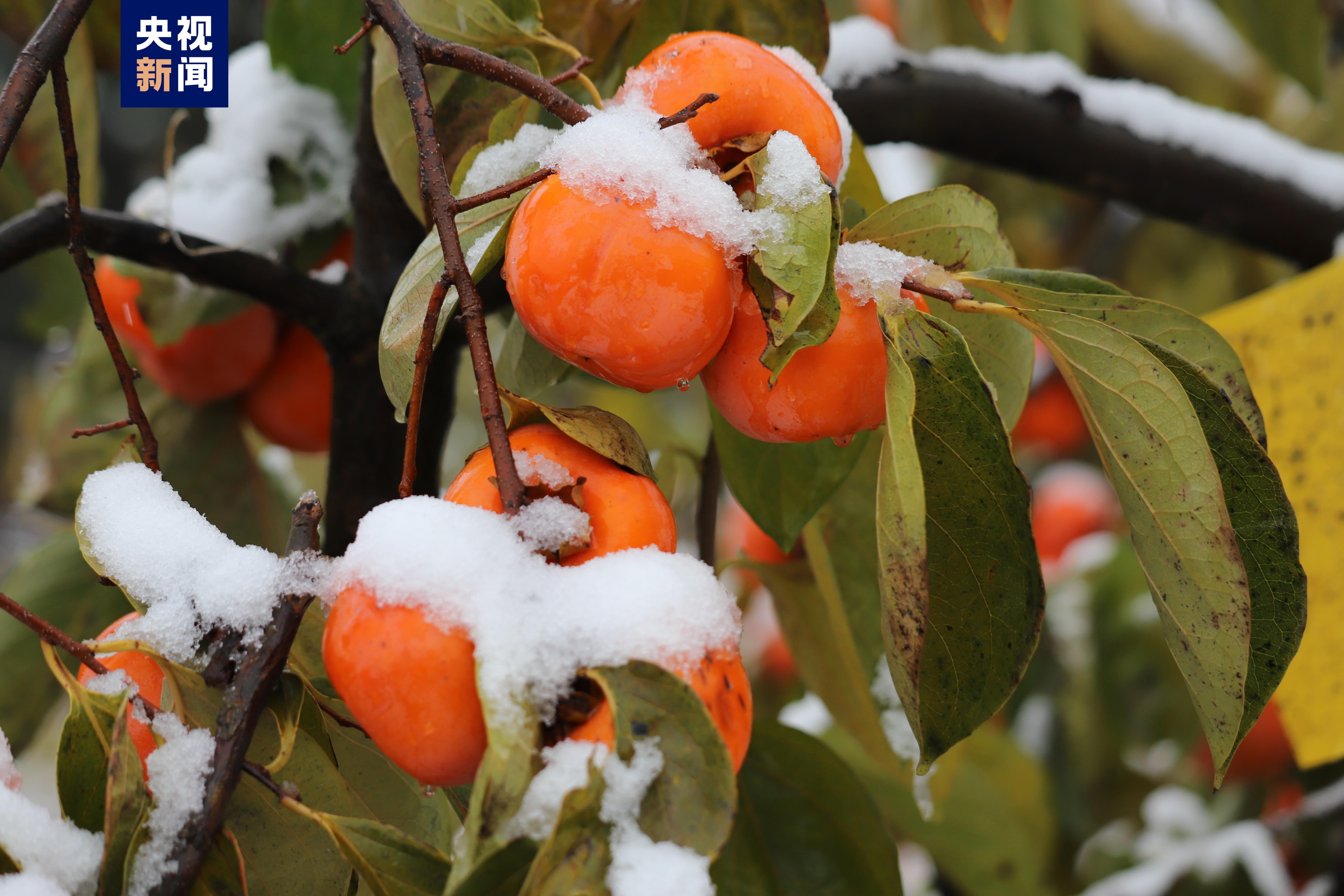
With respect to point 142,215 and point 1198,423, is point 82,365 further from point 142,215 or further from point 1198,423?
point 1198,423

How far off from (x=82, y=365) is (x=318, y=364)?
0.69 ft

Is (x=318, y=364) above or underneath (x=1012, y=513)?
underneath

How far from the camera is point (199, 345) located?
1.76 feet

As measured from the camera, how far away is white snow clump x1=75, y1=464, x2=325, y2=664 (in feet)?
0.86

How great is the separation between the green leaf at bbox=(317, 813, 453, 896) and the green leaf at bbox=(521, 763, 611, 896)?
4cm

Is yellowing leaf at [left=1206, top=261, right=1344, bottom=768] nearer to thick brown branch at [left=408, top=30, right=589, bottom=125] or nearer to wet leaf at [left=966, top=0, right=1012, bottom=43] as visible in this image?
wet leaf at [left=966, top=0, right=1012, bottom=43]

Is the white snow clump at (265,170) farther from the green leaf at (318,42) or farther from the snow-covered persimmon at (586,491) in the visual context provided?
the snow-covered persimmon at (586,491)

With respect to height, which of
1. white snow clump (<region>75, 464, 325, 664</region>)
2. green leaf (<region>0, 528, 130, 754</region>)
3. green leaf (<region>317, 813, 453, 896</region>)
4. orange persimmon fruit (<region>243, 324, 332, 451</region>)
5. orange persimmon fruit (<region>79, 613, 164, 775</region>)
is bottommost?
green leaf (<region>0, 528, 130, 754</region>)

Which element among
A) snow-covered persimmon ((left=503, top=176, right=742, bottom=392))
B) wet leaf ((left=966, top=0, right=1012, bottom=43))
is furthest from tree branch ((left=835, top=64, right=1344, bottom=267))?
snow-covered persimmon ((left=503, top=176, right=742, bottom=392))

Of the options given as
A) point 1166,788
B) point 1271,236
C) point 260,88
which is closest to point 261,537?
point 260,88

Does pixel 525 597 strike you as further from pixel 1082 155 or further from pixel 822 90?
pixel 1082 155

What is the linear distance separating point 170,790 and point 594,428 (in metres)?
0.14

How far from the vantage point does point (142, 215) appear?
57 centimetres

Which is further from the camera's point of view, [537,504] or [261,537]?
[261,537]
